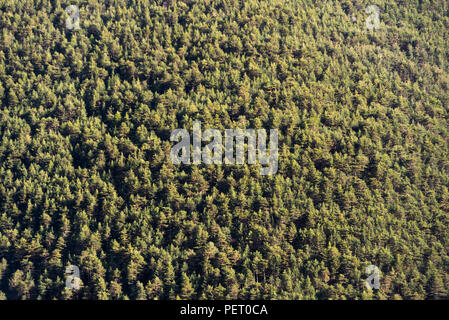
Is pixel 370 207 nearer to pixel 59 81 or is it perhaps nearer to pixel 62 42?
pixel 59 81

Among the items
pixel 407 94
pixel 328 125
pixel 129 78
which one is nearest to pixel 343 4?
pixel 407 94

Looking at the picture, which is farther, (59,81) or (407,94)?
(407,94)

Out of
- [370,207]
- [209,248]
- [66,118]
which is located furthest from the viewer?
[66,118]

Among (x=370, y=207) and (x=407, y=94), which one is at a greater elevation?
(x=407, y=94)
